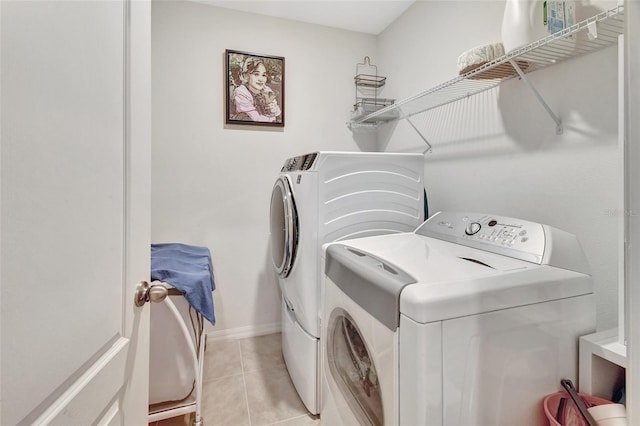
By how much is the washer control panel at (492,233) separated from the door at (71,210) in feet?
3.94

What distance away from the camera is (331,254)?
3.99ft

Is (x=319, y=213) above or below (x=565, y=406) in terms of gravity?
above

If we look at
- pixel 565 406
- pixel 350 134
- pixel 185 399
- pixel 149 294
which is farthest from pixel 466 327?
pixel 350 134

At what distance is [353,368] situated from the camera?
115 centimetres

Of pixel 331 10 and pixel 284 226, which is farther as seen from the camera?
pixel 331 10

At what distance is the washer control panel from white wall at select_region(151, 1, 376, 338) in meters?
1.45

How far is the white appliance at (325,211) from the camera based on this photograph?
4.91 feet

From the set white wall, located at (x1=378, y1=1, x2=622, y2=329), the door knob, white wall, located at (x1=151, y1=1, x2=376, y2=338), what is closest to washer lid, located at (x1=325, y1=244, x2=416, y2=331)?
the door knob

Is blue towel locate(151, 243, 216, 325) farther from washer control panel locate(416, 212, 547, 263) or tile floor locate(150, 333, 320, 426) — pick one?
washer control panel locate(416, 212, 547, 263)

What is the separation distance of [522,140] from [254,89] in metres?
1.91

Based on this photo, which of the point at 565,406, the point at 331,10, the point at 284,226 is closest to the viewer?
the point at 565,406

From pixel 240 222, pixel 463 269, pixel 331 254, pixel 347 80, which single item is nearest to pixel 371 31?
pixel 347 80

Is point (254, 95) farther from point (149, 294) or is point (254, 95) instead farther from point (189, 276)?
point (149, 294)

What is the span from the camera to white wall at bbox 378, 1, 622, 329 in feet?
3.70
